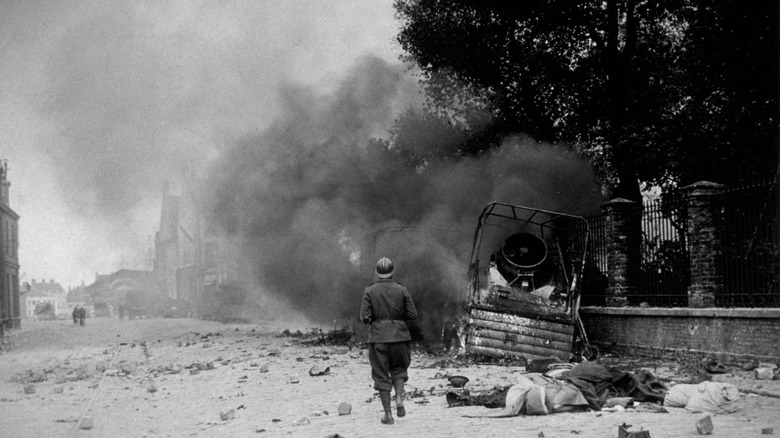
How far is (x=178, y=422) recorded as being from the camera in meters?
7.92

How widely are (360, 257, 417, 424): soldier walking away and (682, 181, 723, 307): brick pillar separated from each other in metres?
6.46

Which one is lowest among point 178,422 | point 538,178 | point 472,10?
point 178,422

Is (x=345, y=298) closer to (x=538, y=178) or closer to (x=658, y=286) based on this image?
(x=538, y=178)

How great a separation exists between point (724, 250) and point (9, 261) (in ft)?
141

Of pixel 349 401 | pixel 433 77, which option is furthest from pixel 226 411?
pixel 433 77

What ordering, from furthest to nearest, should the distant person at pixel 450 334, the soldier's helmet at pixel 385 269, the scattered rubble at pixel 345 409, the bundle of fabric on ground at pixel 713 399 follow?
the distant person at pixel 450 334 → the scattered rubble at pixel 345 409 → the soldier's helmet at pixel 385 269 → the bundle of fabric on ground at pixel 713 399

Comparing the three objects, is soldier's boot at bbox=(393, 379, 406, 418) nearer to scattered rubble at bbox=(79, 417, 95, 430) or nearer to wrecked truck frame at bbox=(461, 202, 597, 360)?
scattered rubble at bbox=(79, 417, 95, 430)

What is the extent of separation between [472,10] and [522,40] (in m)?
1.76

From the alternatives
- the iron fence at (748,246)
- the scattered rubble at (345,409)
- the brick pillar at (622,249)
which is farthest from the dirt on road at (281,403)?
the brick pillar at (622,249)

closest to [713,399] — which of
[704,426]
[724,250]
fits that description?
[704,426]

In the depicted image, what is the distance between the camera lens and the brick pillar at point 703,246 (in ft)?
38.0

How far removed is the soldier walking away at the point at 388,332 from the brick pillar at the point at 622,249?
7899 millimetres

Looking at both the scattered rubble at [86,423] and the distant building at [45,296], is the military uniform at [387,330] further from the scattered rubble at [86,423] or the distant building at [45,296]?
the distant building at [45,296]

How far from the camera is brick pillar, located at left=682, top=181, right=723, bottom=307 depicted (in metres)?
11.6
